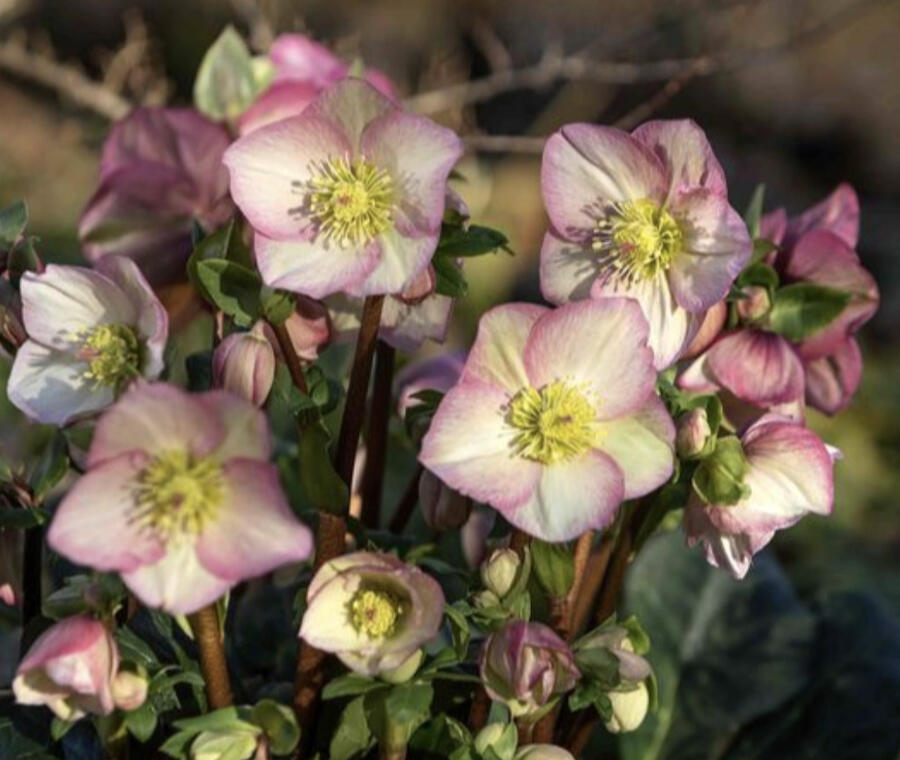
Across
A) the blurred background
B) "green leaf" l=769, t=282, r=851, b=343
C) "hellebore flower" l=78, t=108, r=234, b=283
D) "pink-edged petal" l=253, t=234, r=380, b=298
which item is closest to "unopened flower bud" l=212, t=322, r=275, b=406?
"pink-edged petal" l=253, t=234, r=380, b=298

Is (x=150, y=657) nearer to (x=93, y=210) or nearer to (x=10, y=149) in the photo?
(x=93, y=210)

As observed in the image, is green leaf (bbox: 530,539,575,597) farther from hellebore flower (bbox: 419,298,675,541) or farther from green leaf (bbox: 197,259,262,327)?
green leaf (bbox: 197,259,262,327)

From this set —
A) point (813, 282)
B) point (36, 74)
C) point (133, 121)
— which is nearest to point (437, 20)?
point (36, 74)

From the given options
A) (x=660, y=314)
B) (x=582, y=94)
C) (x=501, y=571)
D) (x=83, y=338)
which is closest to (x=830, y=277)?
(x=660, y=314)

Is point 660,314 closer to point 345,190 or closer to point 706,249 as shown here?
point 706,249

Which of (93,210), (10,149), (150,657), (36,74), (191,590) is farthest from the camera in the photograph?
(10,149)

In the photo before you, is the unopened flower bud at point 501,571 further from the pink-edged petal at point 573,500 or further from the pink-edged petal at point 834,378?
the pink-edged petal at point 834,378

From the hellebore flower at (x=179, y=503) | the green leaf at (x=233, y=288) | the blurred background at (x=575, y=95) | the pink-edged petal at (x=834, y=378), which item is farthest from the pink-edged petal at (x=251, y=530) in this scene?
the blurred background at (x=575, y=95)
